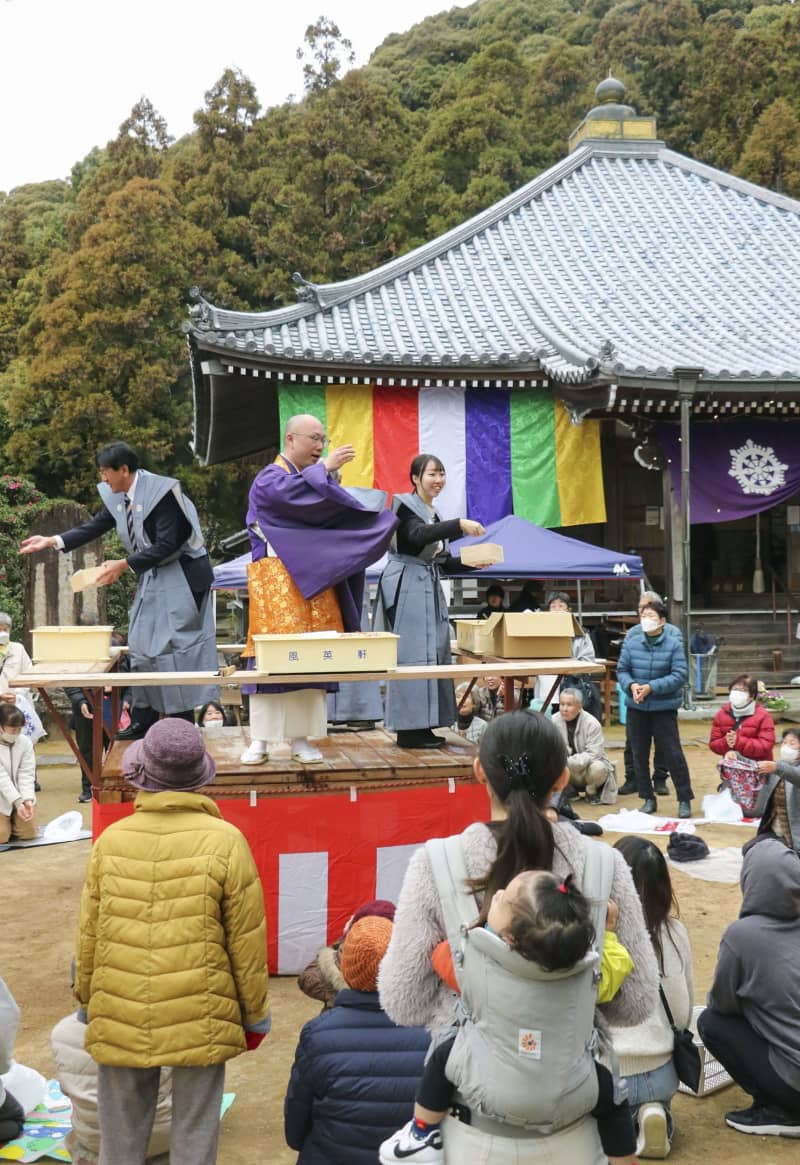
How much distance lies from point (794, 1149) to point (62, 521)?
11.6 metres

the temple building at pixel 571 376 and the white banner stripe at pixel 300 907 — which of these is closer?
the white banner stripe at pixel 300 907

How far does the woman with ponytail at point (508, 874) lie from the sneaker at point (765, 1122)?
1.57 metres

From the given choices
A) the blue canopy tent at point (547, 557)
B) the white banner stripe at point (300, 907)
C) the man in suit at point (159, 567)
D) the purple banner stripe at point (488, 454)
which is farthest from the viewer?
the purple banner stripe at point (488, 454)

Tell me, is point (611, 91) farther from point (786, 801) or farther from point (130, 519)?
point (130, 519)

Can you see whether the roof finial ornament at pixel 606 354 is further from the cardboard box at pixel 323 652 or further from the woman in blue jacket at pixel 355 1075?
the woman in blue jacket at pixel 355 1075

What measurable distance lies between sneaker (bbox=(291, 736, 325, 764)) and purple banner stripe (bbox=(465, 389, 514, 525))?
28.7ft

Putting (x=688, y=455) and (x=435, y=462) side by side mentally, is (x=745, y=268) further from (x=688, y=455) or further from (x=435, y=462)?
(x=435, y=462)

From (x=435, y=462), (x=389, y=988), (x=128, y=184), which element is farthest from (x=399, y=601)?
(x=128, y=184)

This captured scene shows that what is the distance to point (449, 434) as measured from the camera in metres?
13.3

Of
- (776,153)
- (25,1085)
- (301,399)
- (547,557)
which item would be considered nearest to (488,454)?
(301,399)

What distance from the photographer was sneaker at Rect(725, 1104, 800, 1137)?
3350 millimetres

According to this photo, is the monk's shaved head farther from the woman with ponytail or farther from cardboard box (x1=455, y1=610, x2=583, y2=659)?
the woman with ponytail

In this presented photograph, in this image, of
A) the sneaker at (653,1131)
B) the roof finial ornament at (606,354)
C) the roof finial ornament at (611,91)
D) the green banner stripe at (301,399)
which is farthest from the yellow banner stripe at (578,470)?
the sneaker at (653,1131)

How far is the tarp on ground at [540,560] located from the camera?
35.9ft
